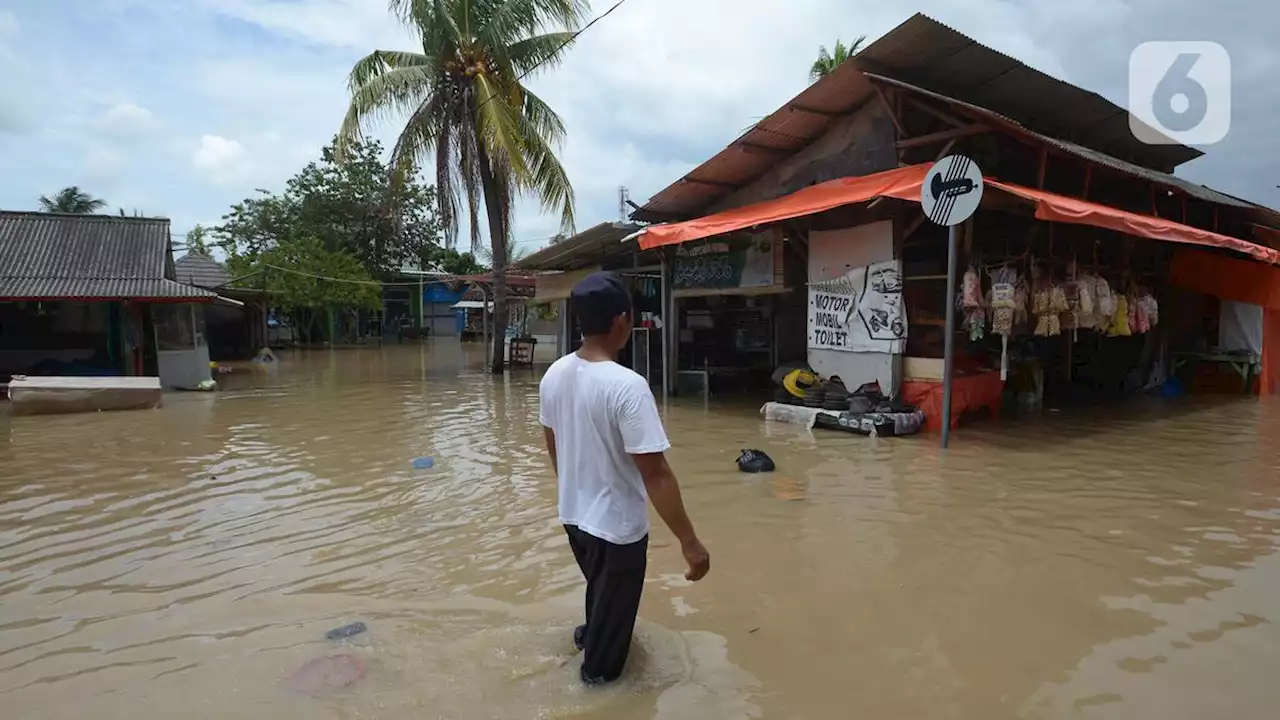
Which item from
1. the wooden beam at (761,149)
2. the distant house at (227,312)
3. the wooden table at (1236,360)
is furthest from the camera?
the distant house at (227,312)

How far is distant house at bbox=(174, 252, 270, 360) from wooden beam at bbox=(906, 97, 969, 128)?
2188 cm

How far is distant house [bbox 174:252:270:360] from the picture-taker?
24.6 meters

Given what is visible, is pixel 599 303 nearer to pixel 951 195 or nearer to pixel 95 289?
pixel 951 195

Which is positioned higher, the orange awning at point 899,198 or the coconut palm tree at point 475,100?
the coconut palm tree at point 475,100

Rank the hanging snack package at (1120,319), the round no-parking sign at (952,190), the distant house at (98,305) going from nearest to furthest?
the round no-parking sign at (952,190) < the hanging snack package at (1120,319) < the distant house at (98,305)

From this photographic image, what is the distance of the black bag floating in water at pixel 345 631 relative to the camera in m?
3.40

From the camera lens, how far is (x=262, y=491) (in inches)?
248

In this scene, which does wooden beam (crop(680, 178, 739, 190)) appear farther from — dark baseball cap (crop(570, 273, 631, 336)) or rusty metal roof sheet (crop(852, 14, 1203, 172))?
dark baseball cap (crop(570, 273, 631, 336))

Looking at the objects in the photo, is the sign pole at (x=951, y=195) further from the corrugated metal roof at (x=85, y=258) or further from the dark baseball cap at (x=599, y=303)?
the corrugated metal roof at (x=85, y=258)

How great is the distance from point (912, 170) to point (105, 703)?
28.2 ft

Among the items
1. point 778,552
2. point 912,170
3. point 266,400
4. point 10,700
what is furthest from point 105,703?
point 266,400

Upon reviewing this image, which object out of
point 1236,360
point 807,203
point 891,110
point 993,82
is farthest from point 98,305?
point 1236,360

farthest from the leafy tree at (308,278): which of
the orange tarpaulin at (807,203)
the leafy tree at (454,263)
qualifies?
the orange tarpaulin at (807,203)

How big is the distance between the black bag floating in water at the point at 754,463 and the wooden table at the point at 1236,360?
30.9 ft
